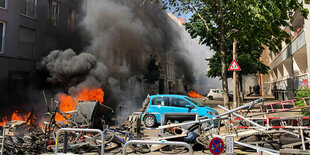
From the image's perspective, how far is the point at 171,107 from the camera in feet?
29.1

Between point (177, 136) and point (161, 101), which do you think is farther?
point (161, 101)

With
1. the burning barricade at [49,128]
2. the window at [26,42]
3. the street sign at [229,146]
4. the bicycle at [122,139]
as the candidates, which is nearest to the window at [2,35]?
the window at [26,42]

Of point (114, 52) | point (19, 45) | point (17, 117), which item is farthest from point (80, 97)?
point (114, 52)

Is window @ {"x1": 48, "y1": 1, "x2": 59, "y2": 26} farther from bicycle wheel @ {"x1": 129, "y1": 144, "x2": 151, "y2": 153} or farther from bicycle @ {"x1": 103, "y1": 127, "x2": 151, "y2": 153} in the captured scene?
bicycle wheel @ {"x1": 129, "y1": 144, "x2": 151, "y2": 153}

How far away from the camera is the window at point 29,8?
12117mm

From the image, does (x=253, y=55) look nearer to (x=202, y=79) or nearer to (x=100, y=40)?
(x=100, y=40)

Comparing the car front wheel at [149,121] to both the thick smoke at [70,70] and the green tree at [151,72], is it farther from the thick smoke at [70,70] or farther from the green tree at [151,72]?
the green tree at [151,72]

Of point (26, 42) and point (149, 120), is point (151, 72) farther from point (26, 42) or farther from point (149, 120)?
point (149, 120)

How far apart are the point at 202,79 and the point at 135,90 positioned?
1116 inches

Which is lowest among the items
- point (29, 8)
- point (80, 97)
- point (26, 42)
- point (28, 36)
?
point (80, 97)

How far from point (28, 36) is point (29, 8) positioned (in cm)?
165

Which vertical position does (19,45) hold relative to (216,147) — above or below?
above

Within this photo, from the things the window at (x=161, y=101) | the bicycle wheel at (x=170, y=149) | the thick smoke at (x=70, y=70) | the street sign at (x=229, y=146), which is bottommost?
the bicycle wheel at (x=170, y=149)

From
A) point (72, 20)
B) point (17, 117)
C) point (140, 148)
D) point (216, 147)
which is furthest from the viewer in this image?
point (72, 20)
